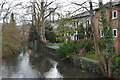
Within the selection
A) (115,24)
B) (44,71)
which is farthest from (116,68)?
(44,71)

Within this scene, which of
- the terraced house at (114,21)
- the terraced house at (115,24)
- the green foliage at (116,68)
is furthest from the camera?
the terraced house at (114,21)

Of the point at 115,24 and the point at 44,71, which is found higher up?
the point at 115,24

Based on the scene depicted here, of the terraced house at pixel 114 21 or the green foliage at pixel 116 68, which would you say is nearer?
the green foliage at pixel 116 68

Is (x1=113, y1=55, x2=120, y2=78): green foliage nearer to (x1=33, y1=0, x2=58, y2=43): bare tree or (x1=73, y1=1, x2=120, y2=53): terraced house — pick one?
(x1=73, y1=1, x2=120, y2=53): terraced house

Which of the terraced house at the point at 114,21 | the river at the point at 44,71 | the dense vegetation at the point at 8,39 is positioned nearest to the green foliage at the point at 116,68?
the terraced house at the point at 114,21

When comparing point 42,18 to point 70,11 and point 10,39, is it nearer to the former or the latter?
point 10,39

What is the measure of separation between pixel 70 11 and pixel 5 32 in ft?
55.8

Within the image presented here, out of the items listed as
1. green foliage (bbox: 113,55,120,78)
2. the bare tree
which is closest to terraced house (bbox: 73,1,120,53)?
green foliage (bbox: 113,55,120,78)

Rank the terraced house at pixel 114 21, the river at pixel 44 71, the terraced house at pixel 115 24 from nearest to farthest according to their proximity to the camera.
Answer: the terraced house at pixel 115 24, the terraced house at pixel 114 21, the river at pixel 44 71

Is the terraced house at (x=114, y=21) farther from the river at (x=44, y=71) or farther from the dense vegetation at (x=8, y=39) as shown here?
the dense vegetation at (x=8, y=39)

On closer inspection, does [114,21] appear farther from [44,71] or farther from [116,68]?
[44,71]

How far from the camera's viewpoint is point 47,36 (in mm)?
40469

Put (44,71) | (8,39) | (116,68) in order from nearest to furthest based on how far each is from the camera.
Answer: (116,68) → (44,71) → (8,39)

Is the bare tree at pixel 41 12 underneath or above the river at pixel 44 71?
above
